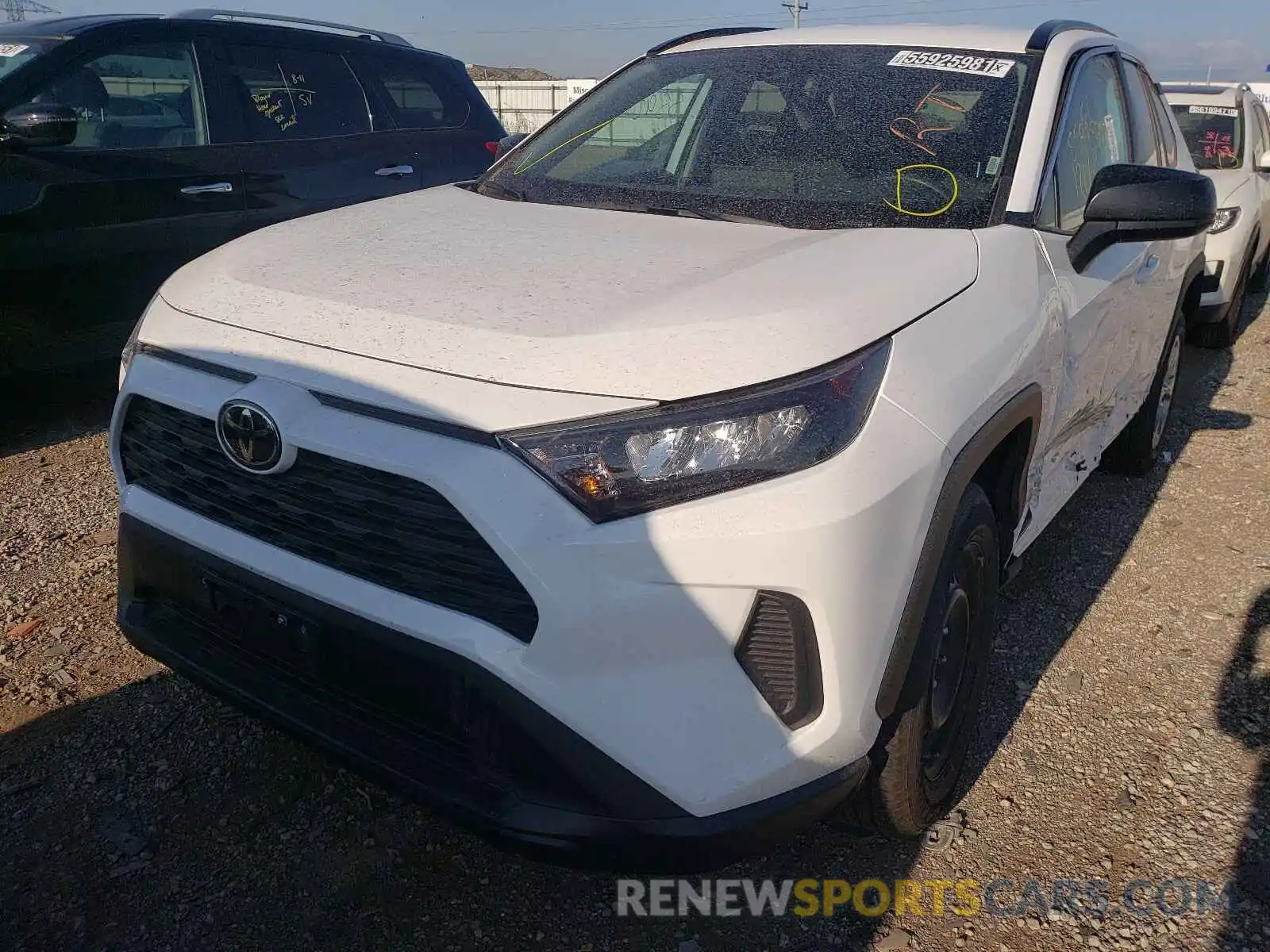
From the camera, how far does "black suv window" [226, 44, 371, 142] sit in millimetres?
5055

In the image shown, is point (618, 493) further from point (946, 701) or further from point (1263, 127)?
point (1263, 127)

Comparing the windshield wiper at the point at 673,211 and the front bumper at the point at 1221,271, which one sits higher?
the windshield wiper at the point at 673,211

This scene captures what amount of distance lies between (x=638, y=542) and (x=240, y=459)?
0.76 m

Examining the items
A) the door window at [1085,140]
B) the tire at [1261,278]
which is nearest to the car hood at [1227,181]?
the tire at [1261,278]

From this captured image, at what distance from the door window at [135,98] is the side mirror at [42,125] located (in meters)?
0.24

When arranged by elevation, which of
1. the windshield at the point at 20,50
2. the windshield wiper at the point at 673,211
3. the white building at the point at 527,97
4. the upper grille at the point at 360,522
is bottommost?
the white building at the point at 527,97

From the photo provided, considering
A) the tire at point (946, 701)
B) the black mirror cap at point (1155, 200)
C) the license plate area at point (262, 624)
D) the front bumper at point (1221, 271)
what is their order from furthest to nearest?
the front bumper at point (1221, 271)
the black mirror cap at point (1155, 200)
the tire at point (946, 701)
the license plate area at point (262, 624)

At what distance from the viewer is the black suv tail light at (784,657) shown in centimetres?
168

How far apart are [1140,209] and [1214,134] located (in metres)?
6.19

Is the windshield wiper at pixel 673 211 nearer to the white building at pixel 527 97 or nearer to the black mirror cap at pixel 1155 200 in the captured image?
the black mirror cap at pixel 1155 200

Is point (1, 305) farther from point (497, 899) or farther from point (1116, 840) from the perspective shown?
point (1116, 840)

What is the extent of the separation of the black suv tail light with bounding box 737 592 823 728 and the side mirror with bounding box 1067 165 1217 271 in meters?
1.47

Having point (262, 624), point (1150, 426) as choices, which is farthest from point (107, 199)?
point (1150, 426)

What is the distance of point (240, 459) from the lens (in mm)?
1862
